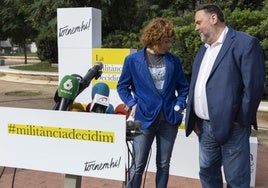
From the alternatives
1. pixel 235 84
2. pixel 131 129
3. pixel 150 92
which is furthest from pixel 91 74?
pixel 235 84

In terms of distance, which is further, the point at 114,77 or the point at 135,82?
the point at 114,77

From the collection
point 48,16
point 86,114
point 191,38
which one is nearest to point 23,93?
point 48,16

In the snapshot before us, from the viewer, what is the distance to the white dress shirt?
9.31 ft

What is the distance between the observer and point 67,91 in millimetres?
2414

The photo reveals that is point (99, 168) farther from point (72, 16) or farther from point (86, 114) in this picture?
point (72, 16)

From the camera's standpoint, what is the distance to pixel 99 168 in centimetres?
227

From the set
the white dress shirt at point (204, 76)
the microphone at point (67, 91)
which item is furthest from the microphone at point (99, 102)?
the white dress shirt at point (204, 76)

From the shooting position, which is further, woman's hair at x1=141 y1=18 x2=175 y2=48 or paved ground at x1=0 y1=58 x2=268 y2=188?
paved ground at x1=0 y1=58 x2=268 y2=188

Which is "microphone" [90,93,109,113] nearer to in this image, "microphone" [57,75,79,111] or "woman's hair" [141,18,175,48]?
"microphone" [57,75,79,111]

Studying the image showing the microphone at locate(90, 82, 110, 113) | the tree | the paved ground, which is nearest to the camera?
the microphone at locate(90, 82, 110, 113)

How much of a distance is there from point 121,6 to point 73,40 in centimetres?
865

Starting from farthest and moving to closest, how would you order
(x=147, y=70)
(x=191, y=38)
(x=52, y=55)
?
(x=52, y=55) < (x=191, y=38) < (x=147, y=70)

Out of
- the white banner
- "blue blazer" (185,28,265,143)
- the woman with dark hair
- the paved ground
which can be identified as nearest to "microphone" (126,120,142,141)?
the white banner

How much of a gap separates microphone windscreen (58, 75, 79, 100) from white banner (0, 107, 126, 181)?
152mm
